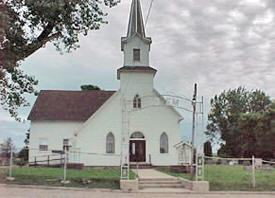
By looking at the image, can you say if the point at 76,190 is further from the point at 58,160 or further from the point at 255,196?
the point at 58,160

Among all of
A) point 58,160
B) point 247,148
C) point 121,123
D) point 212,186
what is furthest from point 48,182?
point 247,148

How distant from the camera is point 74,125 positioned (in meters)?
32.8

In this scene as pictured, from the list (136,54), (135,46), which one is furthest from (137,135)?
(135,46)

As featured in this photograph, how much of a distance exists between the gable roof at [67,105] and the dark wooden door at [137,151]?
5785 mm

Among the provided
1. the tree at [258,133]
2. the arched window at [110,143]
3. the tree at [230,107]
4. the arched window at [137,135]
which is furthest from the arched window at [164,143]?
the tree at [230,107]

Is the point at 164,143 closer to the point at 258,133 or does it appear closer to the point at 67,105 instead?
the point at 67,105

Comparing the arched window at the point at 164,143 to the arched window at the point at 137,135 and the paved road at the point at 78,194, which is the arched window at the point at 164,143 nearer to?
the arched window at the point at 137,135

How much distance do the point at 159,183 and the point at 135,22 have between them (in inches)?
750

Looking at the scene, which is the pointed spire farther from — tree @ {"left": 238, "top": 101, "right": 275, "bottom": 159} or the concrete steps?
tree @ {"left": 238, "top": 101, "right": 275, "bottom": 159}

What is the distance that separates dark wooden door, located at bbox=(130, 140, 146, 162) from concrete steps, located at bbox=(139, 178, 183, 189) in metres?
12.4

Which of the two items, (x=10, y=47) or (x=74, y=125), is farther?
(x=74, y=125)

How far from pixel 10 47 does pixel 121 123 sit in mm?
15782

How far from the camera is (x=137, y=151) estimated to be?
97.6 ft

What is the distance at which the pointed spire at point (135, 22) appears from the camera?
105ft
